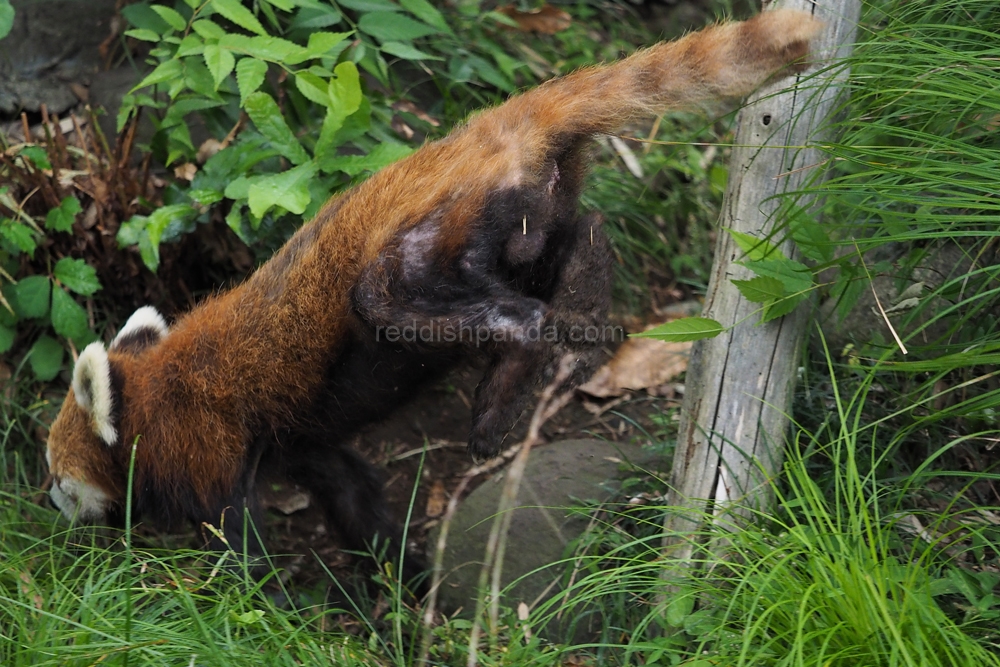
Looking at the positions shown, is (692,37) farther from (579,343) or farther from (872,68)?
(579,343)

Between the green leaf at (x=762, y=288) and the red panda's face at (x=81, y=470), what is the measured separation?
2.79 meters

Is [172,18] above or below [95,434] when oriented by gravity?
above

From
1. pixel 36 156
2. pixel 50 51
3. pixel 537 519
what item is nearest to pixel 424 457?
pixel 537 519

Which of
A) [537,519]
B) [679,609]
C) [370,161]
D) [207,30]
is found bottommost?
[537,519]

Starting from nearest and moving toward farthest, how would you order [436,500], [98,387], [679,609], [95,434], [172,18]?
1. [679,609]
2. [98,387]
3. [95,434]
4. [172,18]
5. [436,500]

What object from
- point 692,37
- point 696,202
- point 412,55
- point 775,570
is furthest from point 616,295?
point 775,570

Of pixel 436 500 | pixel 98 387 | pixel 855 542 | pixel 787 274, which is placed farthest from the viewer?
pixel 436 500

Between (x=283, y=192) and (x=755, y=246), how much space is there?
203cm

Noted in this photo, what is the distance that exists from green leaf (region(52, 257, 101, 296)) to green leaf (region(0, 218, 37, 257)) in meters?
0.17

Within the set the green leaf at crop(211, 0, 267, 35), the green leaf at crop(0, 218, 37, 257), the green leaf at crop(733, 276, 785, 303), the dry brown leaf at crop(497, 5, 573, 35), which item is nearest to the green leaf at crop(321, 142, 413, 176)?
the green leaf at crop(211, 0, 267, 35)

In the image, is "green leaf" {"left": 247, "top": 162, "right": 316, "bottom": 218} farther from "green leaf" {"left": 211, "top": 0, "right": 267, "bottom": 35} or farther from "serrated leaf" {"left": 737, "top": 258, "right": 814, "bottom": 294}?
"serrated leaf" {"left": 737, "top": 258, "right": 814, "bottom": 294}

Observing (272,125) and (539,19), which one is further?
(539,19)

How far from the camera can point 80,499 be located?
403cm

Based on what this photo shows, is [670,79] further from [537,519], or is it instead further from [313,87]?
[537,519]
